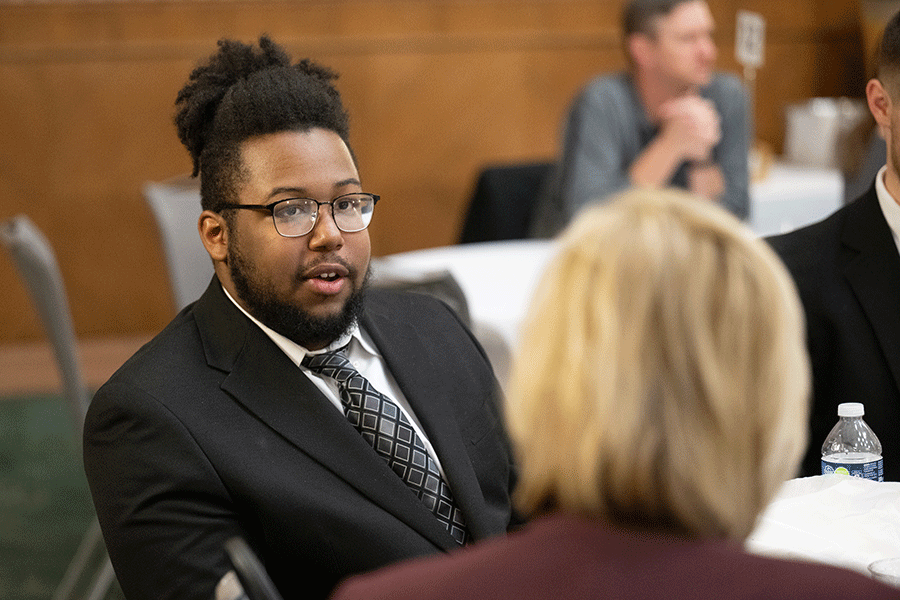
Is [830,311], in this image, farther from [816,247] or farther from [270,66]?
[270,66]

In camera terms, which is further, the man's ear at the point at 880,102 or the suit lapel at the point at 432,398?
the man's ear at the point at 880,102

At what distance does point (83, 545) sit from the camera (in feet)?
10.3

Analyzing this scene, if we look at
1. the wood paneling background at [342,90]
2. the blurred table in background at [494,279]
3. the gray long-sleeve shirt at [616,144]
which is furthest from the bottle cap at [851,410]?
the wood paneling background at [342,90]

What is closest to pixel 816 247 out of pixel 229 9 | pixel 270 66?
pixel 270 66

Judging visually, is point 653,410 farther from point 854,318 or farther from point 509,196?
point 509,196

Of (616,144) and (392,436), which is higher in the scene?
(616,144)

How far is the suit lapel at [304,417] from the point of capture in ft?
4.44

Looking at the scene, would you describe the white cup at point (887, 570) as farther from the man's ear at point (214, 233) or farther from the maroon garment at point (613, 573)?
the man's ear at point (214, 233)

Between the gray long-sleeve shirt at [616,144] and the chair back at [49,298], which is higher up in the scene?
the gray long-sleeve shirt at [616,144]

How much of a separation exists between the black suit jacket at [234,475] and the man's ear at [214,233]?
0.05 m

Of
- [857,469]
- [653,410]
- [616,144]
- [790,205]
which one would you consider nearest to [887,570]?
[857,469]

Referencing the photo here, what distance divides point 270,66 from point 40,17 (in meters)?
3.99

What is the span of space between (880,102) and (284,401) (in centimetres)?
110

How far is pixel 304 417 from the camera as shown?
1377 millimetres
